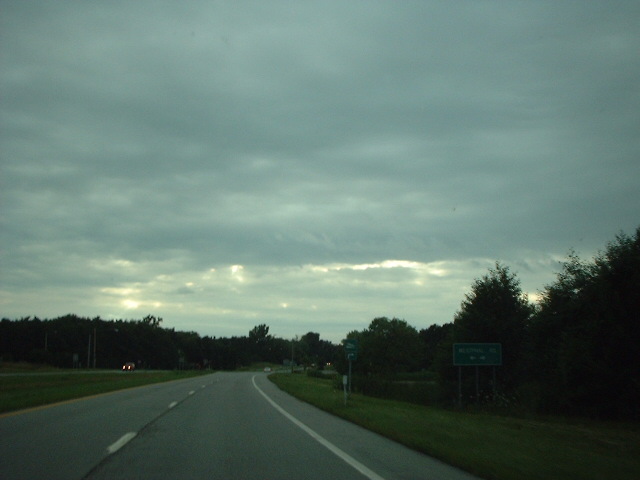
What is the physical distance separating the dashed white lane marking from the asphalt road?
0.06ft

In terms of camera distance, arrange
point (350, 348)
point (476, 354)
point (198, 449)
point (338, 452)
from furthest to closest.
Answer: point (476, 354) → point (350, 348) → point (198, 449) → point (338, 452)

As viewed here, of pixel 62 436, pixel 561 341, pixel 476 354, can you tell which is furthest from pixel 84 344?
pixel 62 436

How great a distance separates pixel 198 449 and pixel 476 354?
24773 millimetres

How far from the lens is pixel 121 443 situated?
12820 mm

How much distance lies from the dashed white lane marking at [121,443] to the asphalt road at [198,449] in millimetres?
19

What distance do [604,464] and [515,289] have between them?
32.2 metres

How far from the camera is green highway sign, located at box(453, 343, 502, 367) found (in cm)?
3394

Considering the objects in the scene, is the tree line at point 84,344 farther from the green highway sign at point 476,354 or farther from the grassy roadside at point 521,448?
the grassy roadside at point 521,448

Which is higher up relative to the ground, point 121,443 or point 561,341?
point 561,341

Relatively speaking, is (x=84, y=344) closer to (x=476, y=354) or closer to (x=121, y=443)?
(x=476, y=354)

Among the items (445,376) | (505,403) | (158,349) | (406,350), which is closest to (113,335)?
(158,349)

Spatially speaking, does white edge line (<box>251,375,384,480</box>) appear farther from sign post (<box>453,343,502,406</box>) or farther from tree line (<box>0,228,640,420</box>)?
sign post (<box>453,343,502,406</box>)

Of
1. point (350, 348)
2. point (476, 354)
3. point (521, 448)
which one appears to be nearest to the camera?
point (521, 448)

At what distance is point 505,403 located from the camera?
3306 cm
